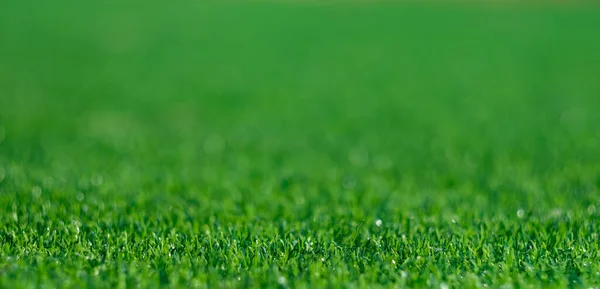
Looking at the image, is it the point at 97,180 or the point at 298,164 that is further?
the point at 298,164

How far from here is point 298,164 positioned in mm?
7383

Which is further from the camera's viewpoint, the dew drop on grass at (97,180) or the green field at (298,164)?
the dew drop on grass at (97,180)

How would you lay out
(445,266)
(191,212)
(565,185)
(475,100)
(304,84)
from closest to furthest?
(445,266), (191,212), (565,185), (475,100), (304,84)

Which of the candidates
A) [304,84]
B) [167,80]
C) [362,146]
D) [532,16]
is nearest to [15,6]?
[167,80]

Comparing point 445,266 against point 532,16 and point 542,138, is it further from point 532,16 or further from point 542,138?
point 532,16

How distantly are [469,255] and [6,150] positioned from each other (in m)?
5.11

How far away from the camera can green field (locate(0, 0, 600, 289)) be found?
4.43 m

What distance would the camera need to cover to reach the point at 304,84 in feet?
42.1

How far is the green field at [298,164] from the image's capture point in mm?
4434

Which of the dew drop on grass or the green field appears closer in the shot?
the green field

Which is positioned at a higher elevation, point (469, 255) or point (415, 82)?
point (469, 255)

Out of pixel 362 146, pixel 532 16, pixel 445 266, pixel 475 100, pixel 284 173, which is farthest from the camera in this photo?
pixel 532 16

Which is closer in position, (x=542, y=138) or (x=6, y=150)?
(x=6, y=150)

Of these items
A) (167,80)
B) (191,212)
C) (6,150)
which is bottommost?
(167,80)
